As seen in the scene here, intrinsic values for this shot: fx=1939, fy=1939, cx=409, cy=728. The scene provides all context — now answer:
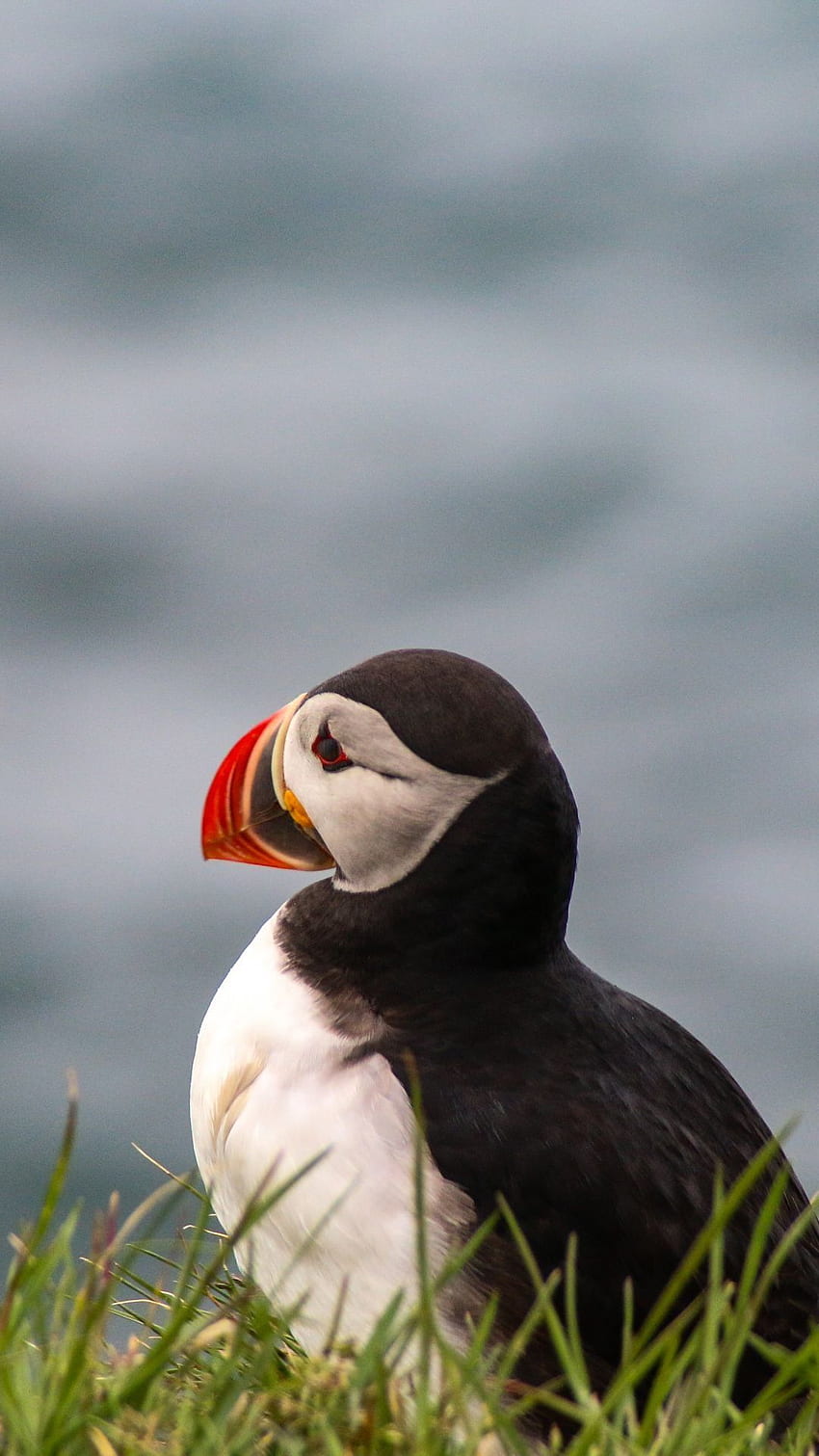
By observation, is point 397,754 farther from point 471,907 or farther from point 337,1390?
point 337,1390

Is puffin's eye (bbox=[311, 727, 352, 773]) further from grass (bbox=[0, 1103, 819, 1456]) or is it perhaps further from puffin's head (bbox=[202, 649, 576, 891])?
grass (bbox=[0, 1103, 819, 1456])

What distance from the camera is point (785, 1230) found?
10.6ft

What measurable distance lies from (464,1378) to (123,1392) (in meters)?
0.36

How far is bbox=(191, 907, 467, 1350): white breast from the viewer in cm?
296

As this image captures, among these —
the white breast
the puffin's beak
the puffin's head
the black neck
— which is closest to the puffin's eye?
the puffin's head

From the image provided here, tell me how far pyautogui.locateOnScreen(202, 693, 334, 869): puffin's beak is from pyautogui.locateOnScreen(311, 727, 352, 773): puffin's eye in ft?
0.38

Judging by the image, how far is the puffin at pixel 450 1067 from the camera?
298 cm

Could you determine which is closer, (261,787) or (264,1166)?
(264,1166)

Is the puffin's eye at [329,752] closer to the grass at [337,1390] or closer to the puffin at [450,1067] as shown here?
the puffin at [450,1067]

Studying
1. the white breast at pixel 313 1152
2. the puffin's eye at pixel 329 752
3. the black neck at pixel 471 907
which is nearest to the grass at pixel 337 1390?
the white breast at pixel 313 1152

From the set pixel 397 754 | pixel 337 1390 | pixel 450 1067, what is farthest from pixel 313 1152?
pixel 337 1390

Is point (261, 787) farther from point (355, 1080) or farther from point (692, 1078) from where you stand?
point (692, 1078)

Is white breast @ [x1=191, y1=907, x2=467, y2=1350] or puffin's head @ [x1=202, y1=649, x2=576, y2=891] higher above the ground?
puffin's head @ [x1=202, y1=649, x2=576, y2=891]

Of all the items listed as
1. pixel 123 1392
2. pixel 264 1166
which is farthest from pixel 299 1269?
pixel 123 1392
